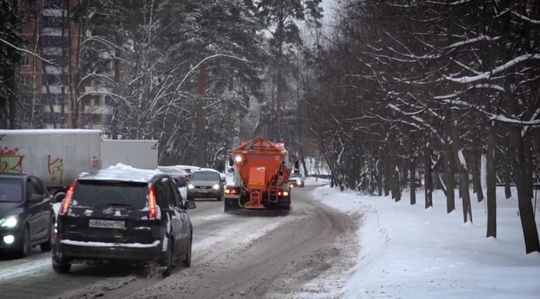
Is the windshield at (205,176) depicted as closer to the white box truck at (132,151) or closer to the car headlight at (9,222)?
the white box truck at (132,151)

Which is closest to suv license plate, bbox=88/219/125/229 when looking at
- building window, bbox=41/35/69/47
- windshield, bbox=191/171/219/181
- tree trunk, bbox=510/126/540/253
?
tree trunk, bbox=510/126/540/253

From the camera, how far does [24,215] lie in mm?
15227

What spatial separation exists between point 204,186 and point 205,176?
73 cm

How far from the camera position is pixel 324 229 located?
83.5ft

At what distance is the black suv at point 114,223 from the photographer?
41.5 feet

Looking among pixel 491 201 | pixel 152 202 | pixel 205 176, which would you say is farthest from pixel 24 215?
pixel 205 176

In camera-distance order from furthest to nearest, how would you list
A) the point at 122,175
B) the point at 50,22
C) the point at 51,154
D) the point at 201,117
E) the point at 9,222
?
1. the point at 201,117
2. the point at 50,22
3. the point at 51,154
4. the point at 9,222
5. the point at 122,175

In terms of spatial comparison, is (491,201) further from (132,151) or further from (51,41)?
(51,41)

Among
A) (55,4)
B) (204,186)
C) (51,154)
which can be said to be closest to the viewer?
(51,154)

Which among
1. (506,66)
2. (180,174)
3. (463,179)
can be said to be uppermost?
(506,66)

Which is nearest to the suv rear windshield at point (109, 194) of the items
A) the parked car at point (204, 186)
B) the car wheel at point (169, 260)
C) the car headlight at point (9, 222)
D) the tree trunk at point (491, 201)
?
the car wheel at point (169, 260)

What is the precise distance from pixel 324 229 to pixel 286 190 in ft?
24.6

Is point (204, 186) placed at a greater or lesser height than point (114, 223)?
greater

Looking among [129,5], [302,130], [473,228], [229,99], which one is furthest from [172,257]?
[302,130]
